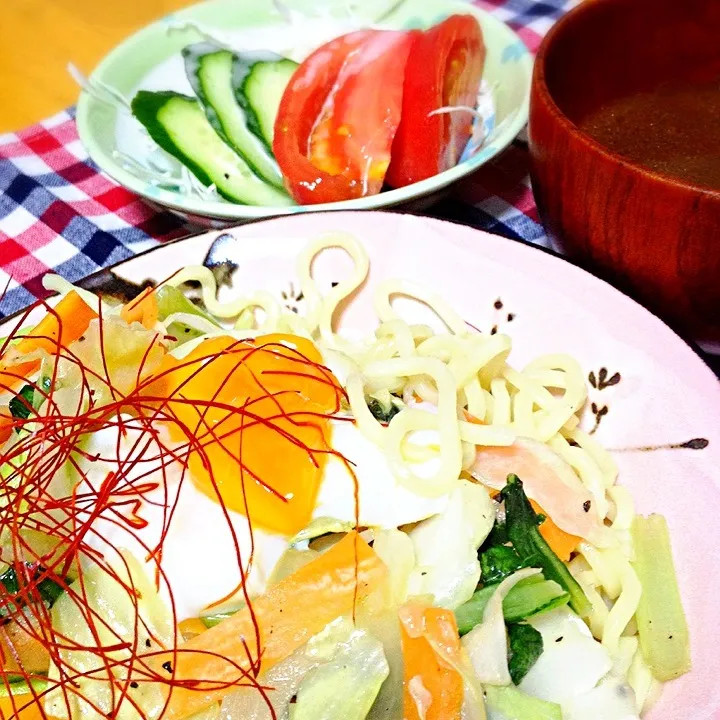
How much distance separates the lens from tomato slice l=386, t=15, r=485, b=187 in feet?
6.98

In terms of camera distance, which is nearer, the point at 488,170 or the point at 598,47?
the point at 598,47

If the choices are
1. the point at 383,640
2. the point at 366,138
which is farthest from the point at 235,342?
the point at 366,138

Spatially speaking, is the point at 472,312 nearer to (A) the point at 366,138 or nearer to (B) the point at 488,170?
(A) the point at 366,138

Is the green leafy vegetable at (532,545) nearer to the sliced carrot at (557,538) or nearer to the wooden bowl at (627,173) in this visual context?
the sliced carrot at (557,538)

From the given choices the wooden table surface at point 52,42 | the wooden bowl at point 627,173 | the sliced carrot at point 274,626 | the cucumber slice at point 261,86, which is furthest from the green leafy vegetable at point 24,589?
the wooden table surface at point 52,42

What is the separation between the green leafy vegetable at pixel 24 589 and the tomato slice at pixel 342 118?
1195mm

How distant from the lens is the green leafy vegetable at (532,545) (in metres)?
1.29

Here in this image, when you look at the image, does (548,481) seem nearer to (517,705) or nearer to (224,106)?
(517,705)

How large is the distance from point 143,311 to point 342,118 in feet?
2.97

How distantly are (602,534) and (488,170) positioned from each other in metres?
1.33

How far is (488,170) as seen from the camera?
2.37m

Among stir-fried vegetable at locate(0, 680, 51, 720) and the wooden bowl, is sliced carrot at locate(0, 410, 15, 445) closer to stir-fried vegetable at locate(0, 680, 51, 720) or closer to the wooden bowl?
stir-fried vegetable at locate(0, 680, 51, 720)

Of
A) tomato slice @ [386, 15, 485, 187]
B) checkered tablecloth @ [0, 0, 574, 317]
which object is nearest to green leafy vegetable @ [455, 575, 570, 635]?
checkered tablecloth @ [0, 0, 574, 317]

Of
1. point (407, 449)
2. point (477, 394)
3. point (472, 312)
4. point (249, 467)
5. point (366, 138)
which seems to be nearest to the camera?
point (249, 467)
